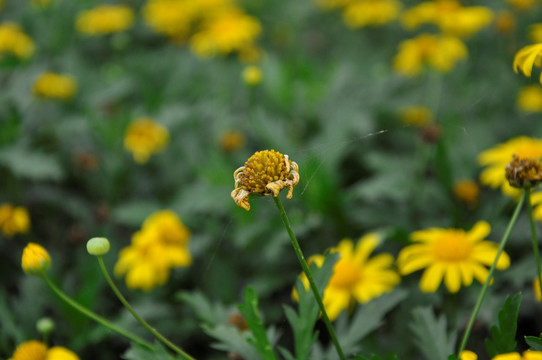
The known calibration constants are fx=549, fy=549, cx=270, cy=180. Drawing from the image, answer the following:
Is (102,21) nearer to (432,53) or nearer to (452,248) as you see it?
(432,53)

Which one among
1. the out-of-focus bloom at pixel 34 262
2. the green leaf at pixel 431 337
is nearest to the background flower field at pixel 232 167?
the green leaf at pixel 431 337

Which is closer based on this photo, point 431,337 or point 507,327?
point 507,327

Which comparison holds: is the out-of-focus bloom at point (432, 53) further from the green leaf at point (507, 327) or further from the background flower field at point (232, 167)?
the green leaf at point (507, 327)

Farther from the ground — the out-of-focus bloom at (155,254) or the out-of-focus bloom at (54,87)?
the out-of-focus bloom at (54,87)

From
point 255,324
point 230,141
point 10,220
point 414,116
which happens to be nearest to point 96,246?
point 255,324

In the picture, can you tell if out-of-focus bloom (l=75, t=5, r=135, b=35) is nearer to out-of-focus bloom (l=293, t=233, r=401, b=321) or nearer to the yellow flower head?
out-of-focus bloom (l=293, t=233, r=401, b=321)

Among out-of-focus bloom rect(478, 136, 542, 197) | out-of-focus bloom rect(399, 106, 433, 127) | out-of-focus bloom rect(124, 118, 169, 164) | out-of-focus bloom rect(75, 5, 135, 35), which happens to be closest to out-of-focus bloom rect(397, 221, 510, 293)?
out-of-focus bloom rect(478, 136, 542, 197)
